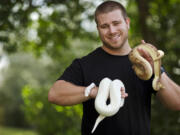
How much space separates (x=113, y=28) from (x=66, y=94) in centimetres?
82

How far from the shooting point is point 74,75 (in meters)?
3.06

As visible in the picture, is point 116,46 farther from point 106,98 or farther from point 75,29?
point 75,29

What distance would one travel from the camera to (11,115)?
4009 centimetres

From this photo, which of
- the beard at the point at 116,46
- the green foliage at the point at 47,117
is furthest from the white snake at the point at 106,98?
the green foliage at the point at 47,117

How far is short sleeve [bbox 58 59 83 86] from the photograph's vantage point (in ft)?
9.93

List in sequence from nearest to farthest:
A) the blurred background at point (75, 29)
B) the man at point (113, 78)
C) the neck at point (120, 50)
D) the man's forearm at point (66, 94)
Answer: the man's forearm at point (66, 94), the man at point (113, 78), the neck at point (120, 50), the blurred background at point (75, 29)

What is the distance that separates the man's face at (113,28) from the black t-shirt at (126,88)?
164 mm

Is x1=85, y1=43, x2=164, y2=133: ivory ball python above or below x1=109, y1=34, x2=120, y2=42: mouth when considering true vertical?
below

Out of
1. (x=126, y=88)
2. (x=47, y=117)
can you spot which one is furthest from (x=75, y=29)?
(x=47, y=117)

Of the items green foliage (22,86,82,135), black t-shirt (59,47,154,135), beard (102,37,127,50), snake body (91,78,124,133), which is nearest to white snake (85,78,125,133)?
snake body (91,78,124,133)

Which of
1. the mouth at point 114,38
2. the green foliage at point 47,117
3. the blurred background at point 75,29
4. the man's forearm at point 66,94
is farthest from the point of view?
the green foliage at point 47,117

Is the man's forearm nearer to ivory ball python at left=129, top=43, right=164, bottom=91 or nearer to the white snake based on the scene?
the white snake

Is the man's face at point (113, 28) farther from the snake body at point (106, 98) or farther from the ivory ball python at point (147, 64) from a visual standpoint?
the snake body at point (106, 98)

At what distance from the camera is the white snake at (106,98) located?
2.56 meters
